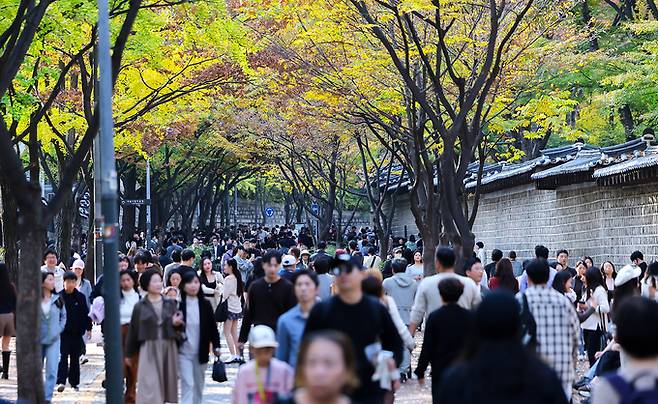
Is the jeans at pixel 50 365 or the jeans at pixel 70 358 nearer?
the jeans at pixel 50 365

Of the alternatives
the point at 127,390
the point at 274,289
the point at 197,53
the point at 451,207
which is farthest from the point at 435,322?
the point at 197,53

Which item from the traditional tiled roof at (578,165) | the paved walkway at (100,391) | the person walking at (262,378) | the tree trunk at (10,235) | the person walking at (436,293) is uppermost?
the traditional tiled roof at (578,165)

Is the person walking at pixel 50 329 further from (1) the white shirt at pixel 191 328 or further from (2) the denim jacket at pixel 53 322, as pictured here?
(1) the white shirt at pixel 191 328

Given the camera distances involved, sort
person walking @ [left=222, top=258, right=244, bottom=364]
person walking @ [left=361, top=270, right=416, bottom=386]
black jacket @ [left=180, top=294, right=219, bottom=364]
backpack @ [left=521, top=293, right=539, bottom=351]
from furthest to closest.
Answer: person walking @ [left=222, top=258, right=244, bottom=364]
black jacket @ [left=180, top=294, right=219, bottom=364]
person walking @ [left=361, top=270, right=416, bottom=386]
backpack @ [left=521, top=293, right=539, bottom=351]

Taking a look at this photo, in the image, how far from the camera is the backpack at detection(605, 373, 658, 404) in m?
5.39

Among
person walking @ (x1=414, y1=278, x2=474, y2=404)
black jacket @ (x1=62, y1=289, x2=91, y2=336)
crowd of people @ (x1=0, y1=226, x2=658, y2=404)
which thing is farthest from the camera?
black jacket @ (x1=62, y1=289, x2=91, y2=336)

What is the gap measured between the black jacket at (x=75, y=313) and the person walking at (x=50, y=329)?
0.79 metres

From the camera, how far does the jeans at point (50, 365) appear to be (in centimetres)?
1382

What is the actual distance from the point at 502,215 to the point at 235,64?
1439 cm

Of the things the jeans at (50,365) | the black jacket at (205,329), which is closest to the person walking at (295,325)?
the black jacket at (205,329)

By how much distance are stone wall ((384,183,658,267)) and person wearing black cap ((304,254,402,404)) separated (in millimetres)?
13707

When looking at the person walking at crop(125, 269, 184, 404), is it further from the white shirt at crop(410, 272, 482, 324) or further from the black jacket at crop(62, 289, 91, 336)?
the black jacket at crop(62, 289, 91, 336)

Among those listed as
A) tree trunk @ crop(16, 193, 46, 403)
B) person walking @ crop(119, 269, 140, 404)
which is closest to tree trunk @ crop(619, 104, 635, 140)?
person walking @ crop(119, 269, 140, 404)

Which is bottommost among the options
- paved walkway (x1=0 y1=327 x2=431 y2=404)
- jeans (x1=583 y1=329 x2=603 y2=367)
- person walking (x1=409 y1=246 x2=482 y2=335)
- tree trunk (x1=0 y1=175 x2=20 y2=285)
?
paved walkway (x1=0 y1=327 x2=431 y2=404)
